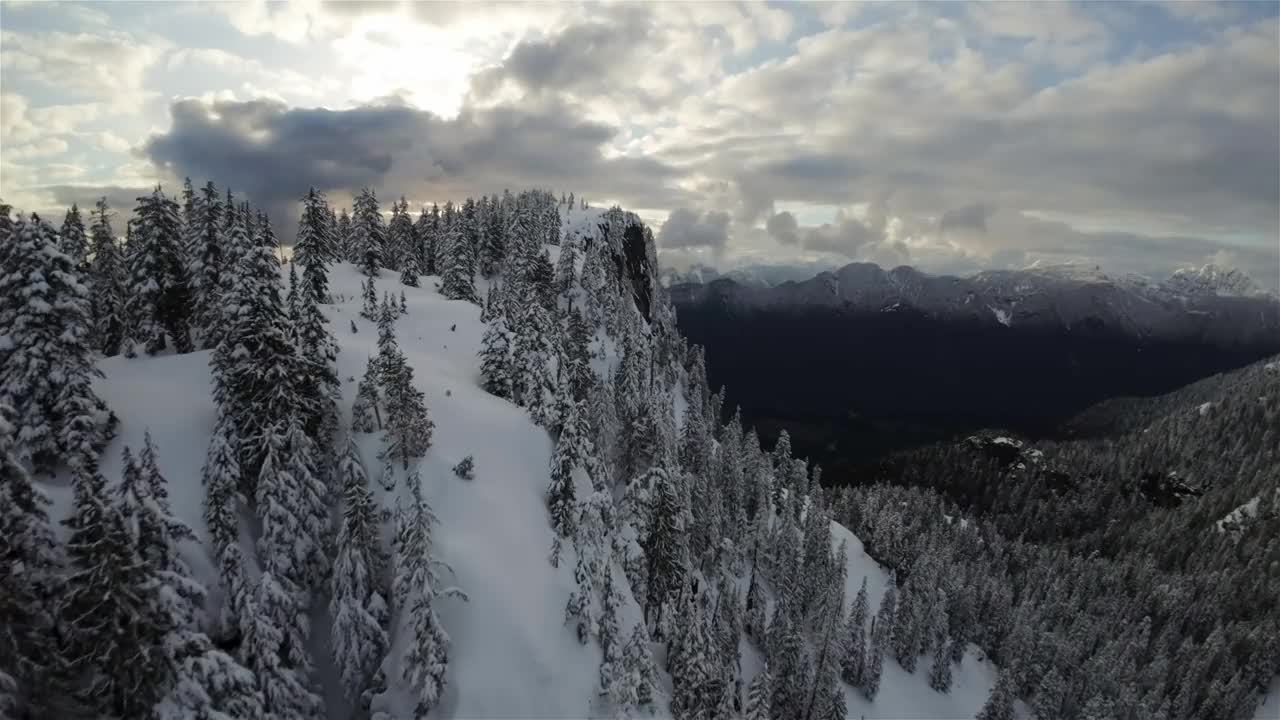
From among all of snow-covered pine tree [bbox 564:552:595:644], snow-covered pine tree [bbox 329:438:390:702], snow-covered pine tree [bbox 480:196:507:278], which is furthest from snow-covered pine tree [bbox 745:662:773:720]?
snow-covered pine tree [bbox 480:196:507:278]

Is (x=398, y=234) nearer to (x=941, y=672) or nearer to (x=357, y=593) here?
(x=357, y=593)

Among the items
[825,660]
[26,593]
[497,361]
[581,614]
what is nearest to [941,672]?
[825,660]

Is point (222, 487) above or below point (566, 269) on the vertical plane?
below

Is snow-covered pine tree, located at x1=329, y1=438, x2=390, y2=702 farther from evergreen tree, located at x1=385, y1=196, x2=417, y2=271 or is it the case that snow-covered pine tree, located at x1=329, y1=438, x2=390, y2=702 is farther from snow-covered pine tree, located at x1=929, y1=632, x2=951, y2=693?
snow-covered pine tree, located at x1=929, y1=632, x2=951, y2=693

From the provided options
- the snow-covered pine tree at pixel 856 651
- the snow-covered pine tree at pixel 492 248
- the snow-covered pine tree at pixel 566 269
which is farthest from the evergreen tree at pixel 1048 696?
the snow-covered pine tree at pixel 492 248

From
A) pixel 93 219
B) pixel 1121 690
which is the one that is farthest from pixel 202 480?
pixel 1121 690

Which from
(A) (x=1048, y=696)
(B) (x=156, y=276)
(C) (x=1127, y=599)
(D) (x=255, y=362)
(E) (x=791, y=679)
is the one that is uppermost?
(B) (x=156, y=276)

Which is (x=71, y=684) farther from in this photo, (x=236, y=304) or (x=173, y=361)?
(x=173, y=361)

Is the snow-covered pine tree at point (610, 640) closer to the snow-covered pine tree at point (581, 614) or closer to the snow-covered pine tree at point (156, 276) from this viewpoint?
the snow-covered pine tree at point (581, 614)
